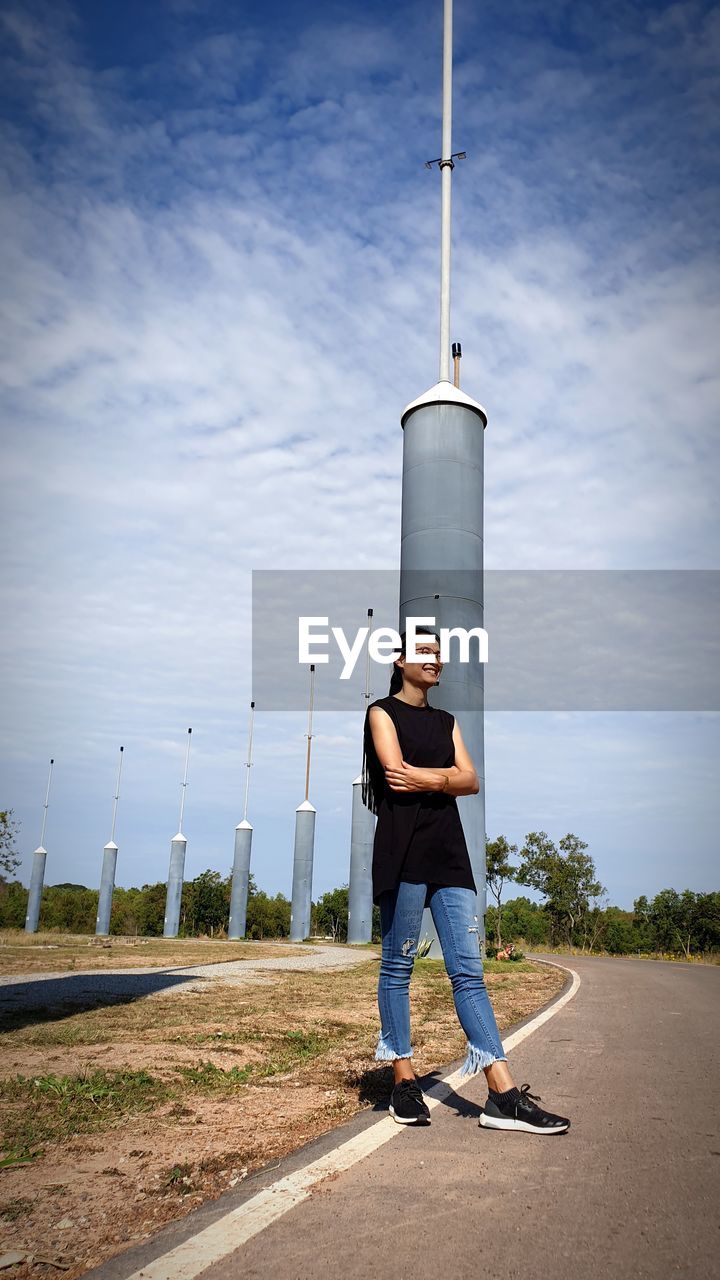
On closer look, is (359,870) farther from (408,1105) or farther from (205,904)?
(205,904)

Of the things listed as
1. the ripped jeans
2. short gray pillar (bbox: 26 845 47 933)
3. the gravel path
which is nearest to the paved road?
the ripped jeans

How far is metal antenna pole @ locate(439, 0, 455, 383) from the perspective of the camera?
18.1 metres

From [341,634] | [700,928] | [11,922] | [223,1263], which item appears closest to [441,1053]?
[223,1263]

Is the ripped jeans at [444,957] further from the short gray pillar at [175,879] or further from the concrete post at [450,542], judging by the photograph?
the short gray pillar at [175,879]

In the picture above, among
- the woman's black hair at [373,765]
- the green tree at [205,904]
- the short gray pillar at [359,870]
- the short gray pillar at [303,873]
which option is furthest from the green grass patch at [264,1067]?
the green tree at [205,904]

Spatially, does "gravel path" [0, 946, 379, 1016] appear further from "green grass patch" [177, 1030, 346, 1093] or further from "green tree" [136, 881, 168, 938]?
"green tree" [136, 881, 168, 938]

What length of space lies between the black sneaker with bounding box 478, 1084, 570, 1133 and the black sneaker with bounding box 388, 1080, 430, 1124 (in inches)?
9.7

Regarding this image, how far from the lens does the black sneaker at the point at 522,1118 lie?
3.49m

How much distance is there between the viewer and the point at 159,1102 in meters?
4.03

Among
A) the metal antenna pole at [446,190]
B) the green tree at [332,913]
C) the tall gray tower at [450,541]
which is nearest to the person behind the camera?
the tall gray tower at [450,541]

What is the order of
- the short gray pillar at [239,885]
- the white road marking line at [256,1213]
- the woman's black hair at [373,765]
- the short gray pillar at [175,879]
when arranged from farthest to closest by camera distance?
the short gray pillar at [175,879], the short gray pillar at [239,885], the woman's black hair at [373,765], the white road marking line at [256,1213]

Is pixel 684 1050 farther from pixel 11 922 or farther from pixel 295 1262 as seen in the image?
pixel 11 922

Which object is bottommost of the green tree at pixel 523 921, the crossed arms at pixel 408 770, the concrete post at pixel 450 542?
the green tree at pixel 523 921

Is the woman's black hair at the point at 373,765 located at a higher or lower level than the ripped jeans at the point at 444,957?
higher
